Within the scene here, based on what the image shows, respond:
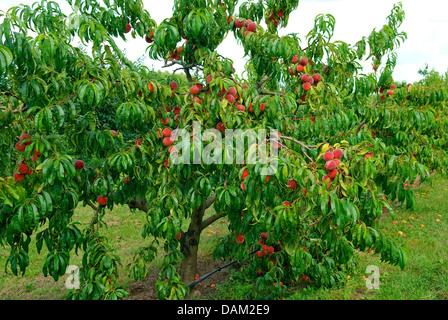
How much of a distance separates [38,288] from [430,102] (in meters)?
5.35

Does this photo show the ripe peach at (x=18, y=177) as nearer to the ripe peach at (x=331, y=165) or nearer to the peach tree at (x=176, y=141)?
the peach tree at (x=176, y=141)

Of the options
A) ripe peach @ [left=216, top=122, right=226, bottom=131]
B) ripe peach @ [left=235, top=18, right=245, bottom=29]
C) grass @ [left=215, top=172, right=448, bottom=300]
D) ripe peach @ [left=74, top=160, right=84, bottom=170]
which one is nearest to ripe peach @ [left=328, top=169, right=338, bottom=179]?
ripe peach @ [left=216, top=122, right=226, bottom=131]

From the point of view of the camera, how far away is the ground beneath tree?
4.01 metres

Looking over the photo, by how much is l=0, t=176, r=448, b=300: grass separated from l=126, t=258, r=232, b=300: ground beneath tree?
0.45 ft

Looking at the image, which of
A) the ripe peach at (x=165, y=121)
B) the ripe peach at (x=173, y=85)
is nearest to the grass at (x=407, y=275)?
the ripe peach at (x=165, y=121)

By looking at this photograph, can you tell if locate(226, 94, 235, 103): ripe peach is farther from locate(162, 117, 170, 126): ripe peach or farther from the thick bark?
the thick bark

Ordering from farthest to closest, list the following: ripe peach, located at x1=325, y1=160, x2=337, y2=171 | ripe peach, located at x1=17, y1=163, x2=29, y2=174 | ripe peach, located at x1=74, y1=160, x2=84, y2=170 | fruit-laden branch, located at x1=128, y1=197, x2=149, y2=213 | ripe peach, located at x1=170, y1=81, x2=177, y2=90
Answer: fruit-laden branch, located at x1=128, y1=197, x2=149, y2=213
ripe peach, located at x1=170, y1=81, x2=177, y2=90
ripe peach, located at x1=74, y1=160, x2=84, y2=170
ripe peach, located at x1=17, y1=163, x2=29, y2=174
ripe peach, located at x1=325, y1=160, x2=337, y2=171

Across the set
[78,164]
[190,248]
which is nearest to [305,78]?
[78,164]

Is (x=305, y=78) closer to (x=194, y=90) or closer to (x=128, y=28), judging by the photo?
(x=194, y=90)

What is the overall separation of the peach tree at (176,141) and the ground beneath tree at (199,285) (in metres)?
1.45

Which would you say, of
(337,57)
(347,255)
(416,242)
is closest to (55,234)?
(347,255)

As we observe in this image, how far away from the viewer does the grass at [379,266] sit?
345cm

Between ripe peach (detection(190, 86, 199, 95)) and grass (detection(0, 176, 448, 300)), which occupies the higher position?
ripe peach (detection(190, 86, 199, 95))

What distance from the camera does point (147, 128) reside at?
2502mm
